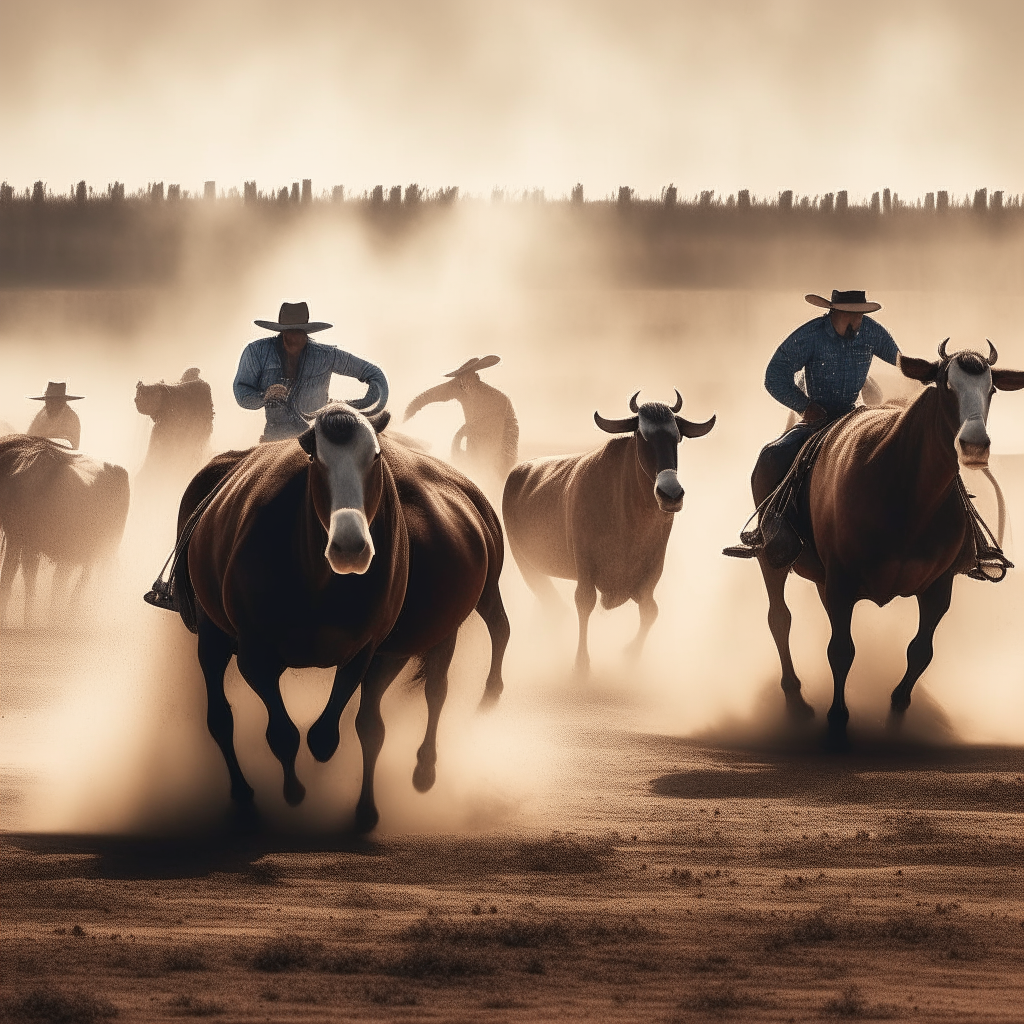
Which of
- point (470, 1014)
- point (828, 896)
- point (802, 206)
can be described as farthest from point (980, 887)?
point (802, 206)

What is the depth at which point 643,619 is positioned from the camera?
603 inches

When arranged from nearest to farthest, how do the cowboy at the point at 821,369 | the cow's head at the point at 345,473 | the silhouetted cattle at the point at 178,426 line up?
the cow's head at the point at 345,473 < the cowboy at the point at 821,369 < the silhouetted cattle at the point at 178,426

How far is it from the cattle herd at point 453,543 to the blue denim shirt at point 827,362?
0.54m

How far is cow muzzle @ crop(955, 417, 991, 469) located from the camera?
9812mm

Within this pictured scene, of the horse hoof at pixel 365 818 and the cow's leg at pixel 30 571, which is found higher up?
the cow's leg at pixel 30 571

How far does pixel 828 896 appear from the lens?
7059 millimetres

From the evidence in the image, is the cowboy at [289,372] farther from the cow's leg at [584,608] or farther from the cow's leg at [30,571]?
the cow's leg at [30,571]

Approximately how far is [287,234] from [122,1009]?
75.1 metres

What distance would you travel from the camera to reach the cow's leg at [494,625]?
1004cm

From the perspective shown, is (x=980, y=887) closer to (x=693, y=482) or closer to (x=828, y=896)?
(x=828, y=896)

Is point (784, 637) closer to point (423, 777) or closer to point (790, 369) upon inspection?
point (790, 369)

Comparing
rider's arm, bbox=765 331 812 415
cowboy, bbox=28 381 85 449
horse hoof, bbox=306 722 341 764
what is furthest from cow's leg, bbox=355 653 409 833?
cowboy, bbox=28 381 85 449

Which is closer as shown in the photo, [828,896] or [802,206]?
[828,896]

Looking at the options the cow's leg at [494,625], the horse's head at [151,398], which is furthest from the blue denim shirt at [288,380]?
the horse's head at [151,398]
